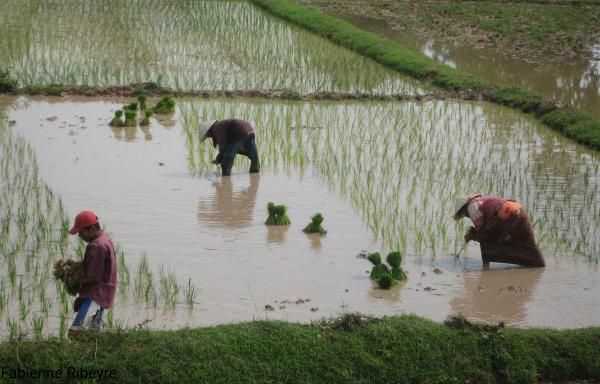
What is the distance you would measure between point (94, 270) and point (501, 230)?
2.94m

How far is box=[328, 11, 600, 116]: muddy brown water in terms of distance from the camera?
44.0 feet

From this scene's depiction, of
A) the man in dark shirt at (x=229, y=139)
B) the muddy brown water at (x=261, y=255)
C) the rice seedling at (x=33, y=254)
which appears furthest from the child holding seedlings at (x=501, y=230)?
the man in dark shirt at (x=229, y=139)

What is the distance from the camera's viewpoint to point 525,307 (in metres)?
5.85

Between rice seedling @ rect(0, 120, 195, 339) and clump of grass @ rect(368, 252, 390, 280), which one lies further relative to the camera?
clump of grass @ rect(368, 252, 390, 280)

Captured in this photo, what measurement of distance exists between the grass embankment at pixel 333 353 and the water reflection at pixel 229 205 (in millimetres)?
2607

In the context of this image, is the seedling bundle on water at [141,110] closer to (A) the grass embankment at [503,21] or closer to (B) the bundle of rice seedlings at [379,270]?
(B) the bundle of rice seedlings at [379,270]

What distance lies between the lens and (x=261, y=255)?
665 centimetres

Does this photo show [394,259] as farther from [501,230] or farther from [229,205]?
[229,205]

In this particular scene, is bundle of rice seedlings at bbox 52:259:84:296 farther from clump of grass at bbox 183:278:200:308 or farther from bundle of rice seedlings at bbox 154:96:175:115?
bundle of rice seedlings at bbox 154:96:175:115

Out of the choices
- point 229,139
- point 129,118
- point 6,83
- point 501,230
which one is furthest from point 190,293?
point 6,83

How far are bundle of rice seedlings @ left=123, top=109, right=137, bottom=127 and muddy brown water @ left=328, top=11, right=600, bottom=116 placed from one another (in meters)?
5.82

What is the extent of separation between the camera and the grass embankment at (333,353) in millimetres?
4531

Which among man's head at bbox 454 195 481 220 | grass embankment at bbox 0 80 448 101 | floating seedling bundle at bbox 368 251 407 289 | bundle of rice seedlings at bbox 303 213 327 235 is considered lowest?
floating seedling bundle at bbox 368 251 407 289

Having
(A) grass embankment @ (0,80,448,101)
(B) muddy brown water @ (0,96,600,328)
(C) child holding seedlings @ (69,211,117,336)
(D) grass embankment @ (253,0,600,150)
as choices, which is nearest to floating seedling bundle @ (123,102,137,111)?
(B) muddy brown water @ (0,96,600,328)
